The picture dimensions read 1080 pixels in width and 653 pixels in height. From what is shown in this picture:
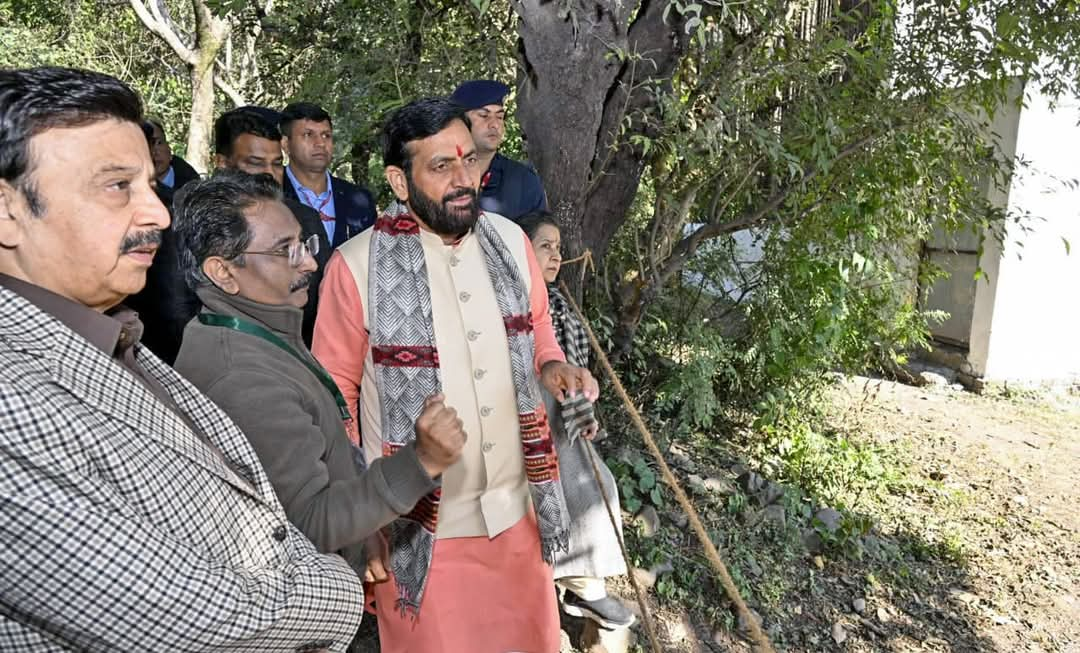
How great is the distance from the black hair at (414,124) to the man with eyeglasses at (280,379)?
0.56m

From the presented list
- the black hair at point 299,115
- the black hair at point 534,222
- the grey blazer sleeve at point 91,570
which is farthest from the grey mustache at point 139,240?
the black hair at point 299,115

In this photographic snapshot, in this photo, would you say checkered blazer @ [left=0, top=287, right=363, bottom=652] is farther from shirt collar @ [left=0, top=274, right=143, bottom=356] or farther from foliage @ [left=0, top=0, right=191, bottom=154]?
foliage @ [left=0, top=0, right=191, bottom=154]

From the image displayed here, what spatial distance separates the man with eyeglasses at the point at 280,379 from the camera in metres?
1.60

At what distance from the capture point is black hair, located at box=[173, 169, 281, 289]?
1847mm

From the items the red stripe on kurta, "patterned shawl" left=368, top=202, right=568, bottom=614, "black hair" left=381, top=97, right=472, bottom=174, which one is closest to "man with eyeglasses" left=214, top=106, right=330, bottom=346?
"black hair" left=381, top=97, right=472, bottom=174

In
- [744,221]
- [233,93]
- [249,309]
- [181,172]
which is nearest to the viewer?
[249,309]

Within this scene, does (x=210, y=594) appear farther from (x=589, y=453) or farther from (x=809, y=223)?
(x=809, y=223)

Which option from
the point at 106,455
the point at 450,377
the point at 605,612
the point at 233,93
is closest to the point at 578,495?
the point at 605,612

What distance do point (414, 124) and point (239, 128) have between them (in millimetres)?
1555

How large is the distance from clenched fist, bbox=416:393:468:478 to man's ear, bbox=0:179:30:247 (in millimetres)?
751

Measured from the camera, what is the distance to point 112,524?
0.97 m

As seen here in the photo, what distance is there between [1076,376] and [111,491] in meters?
9.34

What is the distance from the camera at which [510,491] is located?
2566 mm

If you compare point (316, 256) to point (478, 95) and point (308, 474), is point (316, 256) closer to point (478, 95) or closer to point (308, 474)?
point (478, 95)
